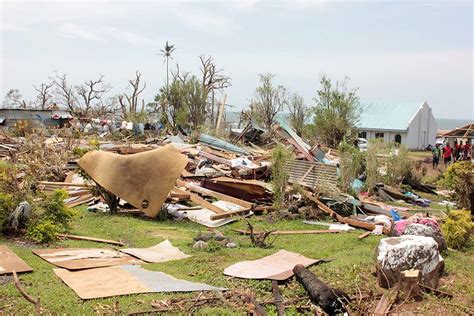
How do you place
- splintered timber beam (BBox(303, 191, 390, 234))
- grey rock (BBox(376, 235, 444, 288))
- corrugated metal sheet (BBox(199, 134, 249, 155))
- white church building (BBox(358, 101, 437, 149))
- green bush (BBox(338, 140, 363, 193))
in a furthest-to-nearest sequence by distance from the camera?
white church building (BBox(358, 101, 437, 149))
corrugated metal sheet (BBox(199, 134, 249, 155))
green bush (BBox(338, 140, 363, 193))
splintered timber beam (BBox(303, 191, 390, 234))
grey rock (BBox(376, 235, 444, 288))

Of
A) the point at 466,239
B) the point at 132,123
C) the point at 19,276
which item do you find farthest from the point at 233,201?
the point at 132,123

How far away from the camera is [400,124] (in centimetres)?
4388

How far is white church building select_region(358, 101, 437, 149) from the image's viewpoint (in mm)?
43719

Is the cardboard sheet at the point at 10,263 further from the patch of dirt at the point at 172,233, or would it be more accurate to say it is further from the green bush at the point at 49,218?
the patch of dirt at the point at 172,233

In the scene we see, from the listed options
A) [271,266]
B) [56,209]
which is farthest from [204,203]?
[271,266]

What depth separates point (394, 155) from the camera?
741 inches

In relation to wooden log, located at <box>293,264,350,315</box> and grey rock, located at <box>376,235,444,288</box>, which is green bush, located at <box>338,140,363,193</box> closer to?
grey rock, located at <box>376,235,444,288</box>

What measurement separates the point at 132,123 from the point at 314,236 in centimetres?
1834

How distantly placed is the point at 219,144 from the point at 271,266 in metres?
14.7

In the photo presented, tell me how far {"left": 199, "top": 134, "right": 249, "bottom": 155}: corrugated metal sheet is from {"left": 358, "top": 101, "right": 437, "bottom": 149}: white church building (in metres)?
23.2

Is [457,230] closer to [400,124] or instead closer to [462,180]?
[462,180]

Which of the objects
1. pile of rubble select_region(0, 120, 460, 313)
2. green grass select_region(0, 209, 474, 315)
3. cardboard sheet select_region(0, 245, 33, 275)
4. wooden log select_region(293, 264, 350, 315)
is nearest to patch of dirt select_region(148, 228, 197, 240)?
green grass select_region(0, 209, 474, 315)

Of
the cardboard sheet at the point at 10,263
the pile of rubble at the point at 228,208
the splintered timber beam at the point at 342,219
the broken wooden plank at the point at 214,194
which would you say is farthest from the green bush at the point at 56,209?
the splintered timber beam at the point at 342,219

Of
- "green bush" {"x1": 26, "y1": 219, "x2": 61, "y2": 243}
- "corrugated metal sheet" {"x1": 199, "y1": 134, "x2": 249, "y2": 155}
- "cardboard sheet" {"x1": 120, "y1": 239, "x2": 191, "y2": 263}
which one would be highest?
"corrugated metal sheet" {"x1": 199, "y1": 134, "x2": 249, "y2": 155}
